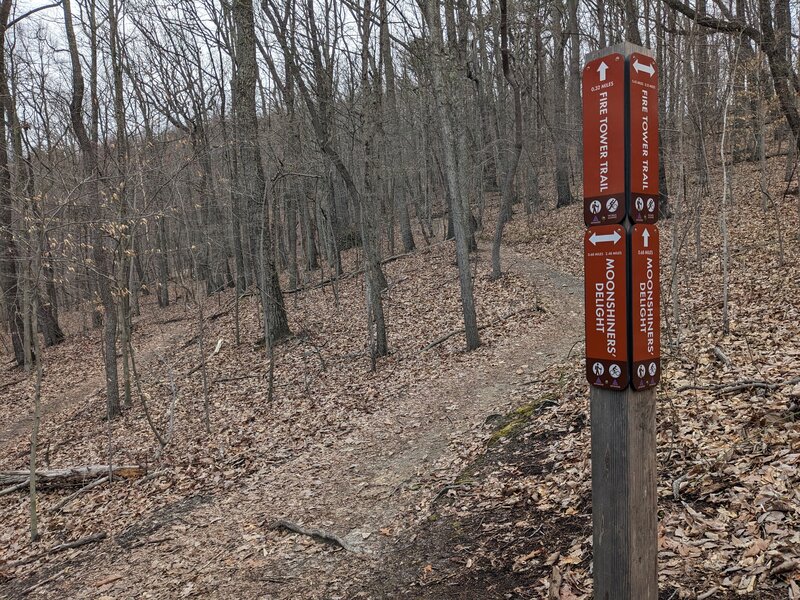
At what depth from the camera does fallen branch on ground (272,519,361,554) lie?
530cm

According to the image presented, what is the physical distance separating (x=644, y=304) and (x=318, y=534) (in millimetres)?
4495

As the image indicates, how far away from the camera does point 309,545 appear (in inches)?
216

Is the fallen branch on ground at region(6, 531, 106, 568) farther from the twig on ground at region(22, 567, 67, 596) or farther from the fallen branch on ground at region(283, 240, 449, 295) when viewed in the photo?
the fallen branch on ground at region(283, 240, 449, 295)

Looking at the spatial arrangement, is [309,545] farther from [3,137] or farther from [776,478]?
[3,137]

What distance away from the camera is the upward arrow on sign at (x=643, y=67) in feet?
7.43

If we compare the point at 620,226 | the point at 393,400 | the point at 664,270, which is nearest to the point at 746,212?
the point at 664,270

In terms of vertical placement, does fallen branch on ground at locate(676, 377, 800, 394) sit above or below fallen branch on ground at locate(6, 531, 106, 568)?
above

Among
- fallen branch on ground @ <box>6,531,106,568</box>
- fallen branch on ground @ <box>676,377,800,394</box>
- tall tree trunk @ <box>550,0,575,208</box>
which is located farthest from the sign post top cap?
tall tree trunk @ <box>550,0,575,208</box>

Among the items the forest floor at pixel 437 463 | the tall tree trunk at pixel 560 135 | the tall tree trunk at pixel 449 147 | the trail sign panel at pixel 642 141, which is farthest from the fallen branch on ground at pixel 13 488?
the tall tree trunk at pixel 560 135

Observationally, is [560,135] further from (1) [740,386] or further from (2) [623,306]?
(2) [623,306]

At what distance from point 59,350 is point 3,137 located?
7209mm

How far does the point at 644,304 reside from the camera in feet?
7.43

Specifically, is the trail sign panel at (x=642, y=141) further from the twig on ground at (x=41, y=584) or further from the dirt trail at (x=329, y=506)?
the twig on ground at (x=41, y=584)

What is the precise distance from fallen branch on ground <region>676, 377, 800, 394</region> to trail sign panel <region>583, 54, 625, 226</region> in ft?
13.3
